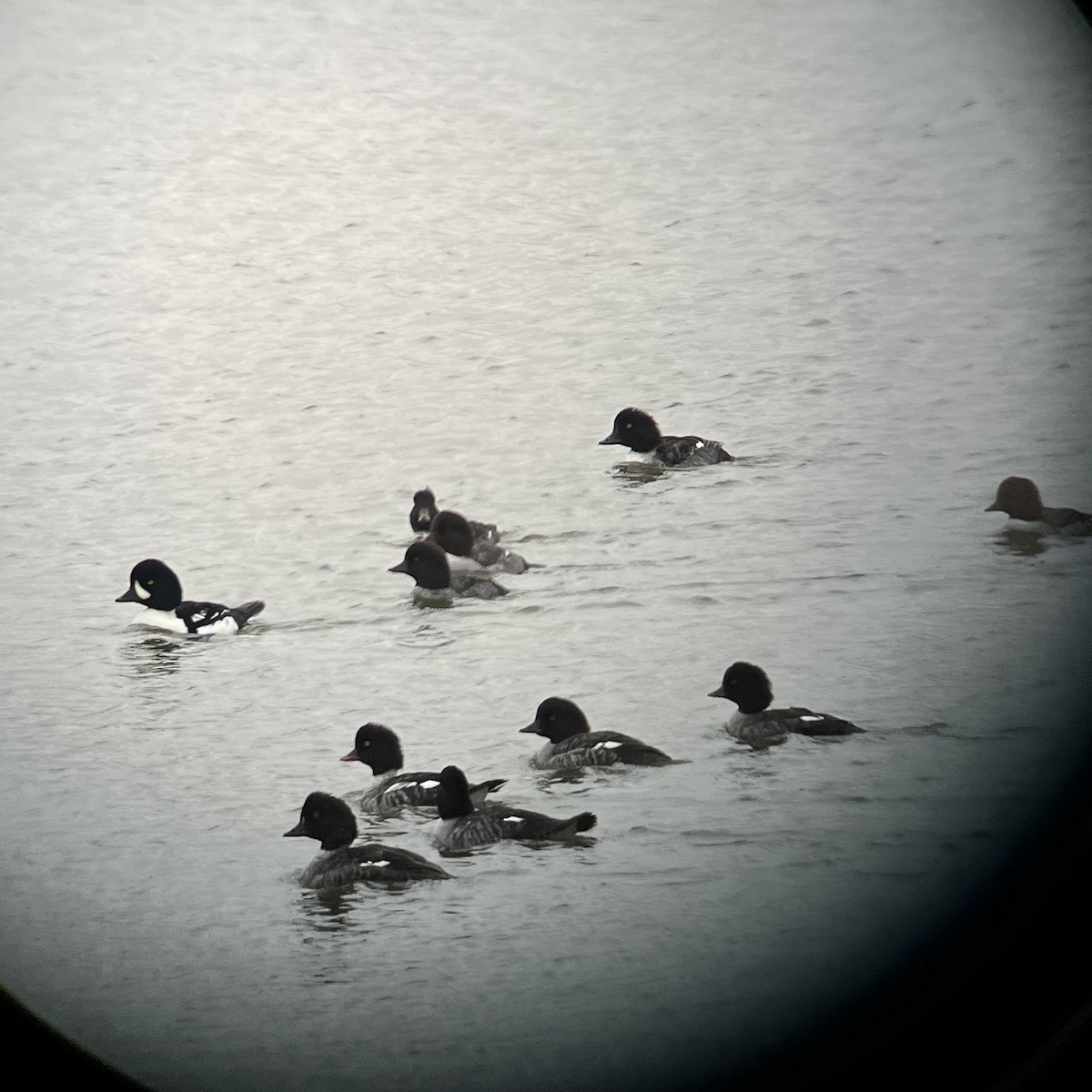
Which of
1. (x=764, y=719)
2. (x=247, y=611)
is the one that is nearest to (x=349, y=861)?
(x=247, y=611)

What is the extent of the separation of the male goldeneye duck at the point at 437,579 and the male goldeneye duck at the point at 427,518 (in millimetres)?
43

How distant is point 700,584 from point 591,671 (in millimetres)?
194

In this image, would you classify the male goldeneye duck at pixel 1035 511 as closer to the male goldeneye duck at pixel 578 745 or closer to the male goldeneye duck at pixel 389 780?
the male goldeneye duck at pixel 578 745

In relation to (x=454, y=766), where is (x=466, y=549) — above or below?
above

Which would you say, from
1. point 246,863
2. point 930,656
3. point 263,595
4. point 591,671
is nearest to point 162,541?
point 263,595

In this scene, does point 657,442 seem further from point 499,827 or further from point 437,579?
point 499,827

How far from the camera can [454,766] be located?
1.73 m

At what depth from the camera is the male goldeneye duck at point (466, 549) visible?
1838 mm

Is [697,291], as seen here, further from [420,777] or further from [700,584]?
[420,777]

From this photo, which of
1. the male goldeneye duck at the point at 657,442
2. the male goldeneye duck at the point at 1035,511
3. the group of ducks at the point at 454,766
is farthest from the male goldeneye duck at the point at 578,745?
the male goldeneye duck at the point at 1035,511

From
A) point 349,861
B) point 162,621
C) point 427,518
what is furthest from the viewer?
point 427,518

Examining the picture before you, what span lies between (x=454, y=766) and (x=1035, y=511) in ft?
2.63

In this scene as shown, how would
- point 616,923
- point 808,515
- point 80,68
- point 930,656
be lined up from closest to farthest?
point 616,923
point 930,656
point 808,515
point 80,68

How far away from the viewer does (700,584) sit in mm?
1889
